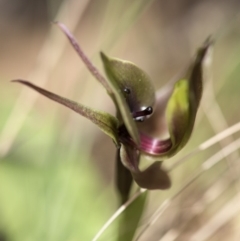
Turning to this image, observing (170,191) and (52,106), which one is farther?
(52,106)

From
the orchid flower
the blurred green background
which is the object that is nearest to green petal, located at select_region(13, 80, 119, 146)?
the orchid flower

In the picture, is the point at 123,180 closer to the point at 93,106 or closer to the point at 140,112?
the point at 140,112

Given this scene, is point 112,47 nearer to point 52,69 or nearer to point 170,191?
point 52,69

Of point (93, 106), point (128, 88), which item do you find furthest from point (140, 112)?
point (93, 106)

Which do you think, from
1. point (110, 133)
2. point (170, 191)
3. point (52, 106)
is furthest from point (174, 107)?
point (52, 106)

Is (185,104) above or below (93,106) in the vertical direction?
above
